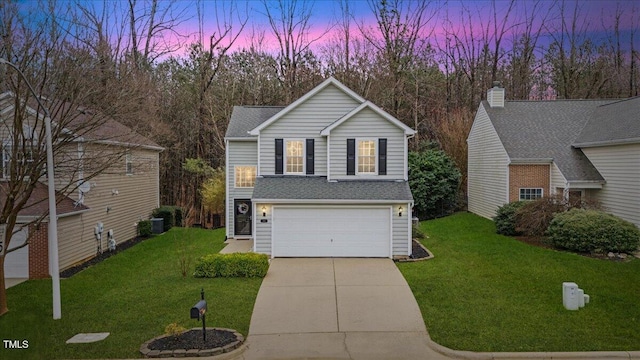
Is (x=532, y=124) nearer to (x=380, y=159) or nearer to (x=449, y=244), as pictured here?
(x=449, y=244)

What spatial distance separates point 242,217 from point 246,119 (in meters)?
4.73

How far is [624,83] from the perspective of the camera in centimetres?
3906

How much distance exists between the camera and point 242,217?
23203 millimetres

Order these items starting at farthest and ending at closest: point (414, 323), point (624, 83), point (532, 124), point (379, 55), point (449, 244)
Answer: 1. point (624, 83)
2. point (379, 55)
3. point (532, 124)
4. point (449, 244)
5. point (414, 323)

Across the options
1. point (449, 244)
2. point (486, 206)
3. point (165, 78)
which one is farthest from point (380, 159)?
point (165, 78)

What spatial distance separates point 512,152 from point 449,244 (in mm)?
→ 7282

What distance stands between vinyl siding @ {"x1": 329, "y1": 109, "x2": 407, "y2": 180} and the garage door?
1751 mm

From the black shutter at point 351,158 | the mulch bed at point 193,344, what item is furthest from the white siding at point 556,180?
the mulch bed at point 193,344

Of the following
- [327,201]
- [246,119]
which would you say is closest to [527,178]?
[327,201]

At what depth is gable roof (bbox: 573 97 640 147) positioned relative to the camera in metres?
21.1

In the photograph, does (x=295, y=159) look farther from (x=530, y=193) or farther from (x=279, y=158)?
(x=530, y=193)

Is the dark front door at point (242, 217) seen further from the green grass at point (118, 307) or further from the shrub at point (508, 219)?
the shrub at point (508, 219)

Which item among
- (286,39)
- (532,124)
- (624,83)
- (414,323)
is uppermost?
(286,39)

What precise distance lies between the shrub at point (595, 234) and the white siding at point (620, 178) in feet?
7.52
